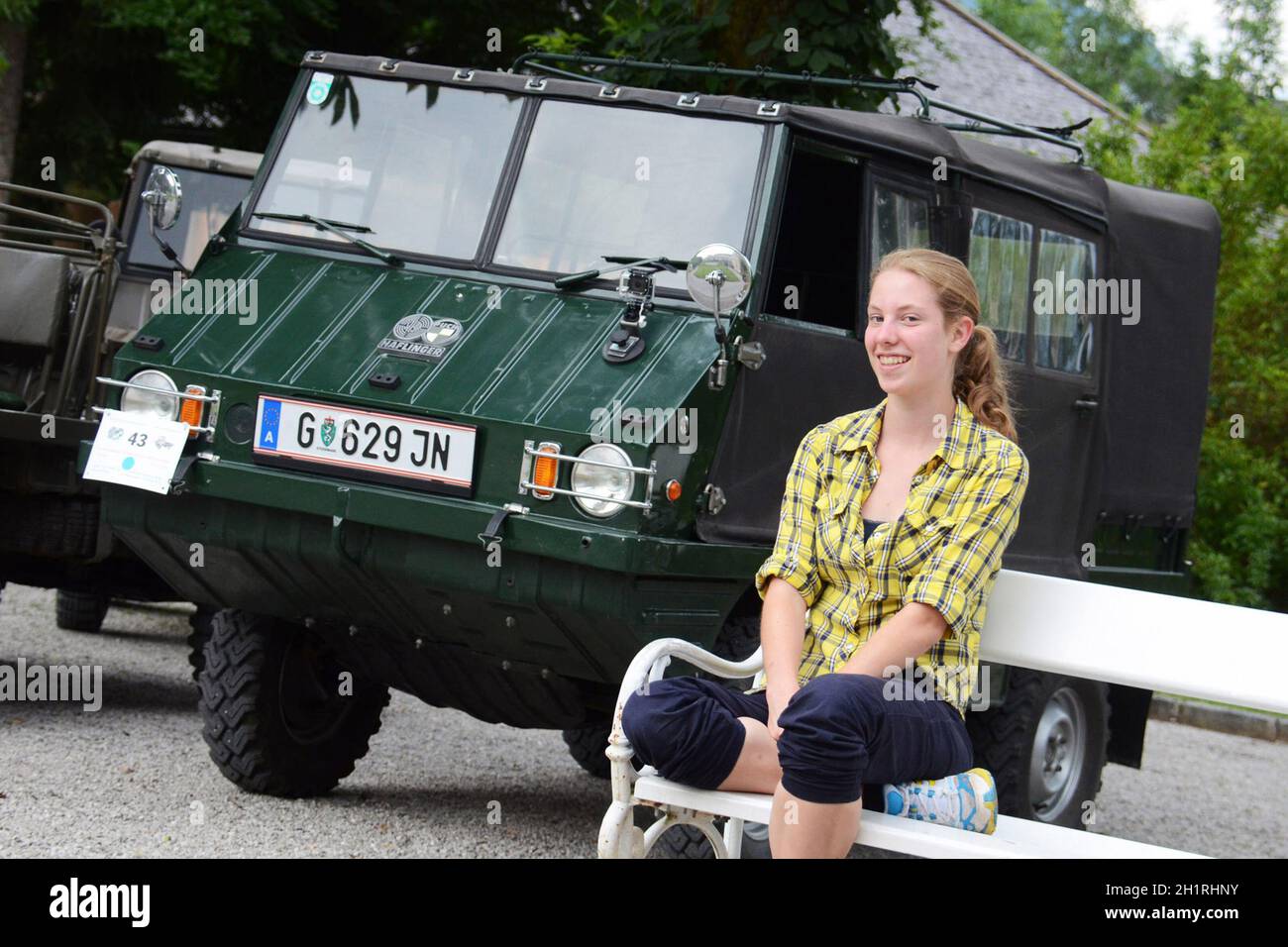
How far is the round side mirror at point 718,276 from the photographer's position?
5.46 meters

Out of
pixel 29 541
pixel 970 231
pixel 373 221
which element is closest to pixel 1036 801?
pixel 970 231

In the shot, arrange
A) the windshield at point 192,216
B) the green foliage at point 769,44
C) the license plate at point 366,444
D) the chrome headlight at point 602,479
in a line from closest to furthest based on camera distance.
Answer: the chrome headlight at point 602,479 → the license plate at point 366,444 → the green foliage at point 769,44 → the windshield at point 192,216

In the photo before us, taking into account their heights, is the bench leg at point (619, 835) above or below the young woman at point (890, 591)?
below

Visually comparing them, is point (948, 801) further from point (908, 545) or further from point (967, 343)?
point (967, 343)

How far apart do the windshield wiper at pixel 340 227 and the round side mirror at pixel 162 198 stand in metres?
0.30

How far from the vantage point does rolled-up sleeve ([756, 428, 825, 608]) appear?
450cm

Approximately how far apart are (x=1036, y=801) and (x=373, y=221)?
3489 mm

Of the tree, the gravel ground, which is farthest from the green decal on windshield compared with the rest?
the tree

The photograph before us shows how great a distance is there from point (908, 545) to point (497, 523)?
60.4 inches

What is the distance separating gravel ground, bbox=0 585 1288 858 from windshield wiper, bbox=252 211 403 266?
2047 mm

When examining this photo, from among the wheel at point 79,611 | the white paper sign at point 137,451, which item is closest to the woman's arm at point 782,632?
the white paper sign at point 137,451

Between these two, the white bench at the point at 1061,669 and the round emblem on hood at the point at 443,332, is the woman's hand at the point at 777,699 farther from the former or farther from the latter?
the round emblem on hood at the point at 443,332

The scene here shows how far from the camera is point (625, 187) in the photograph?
6.29 m

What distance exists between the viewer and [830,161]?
20.8 feet
